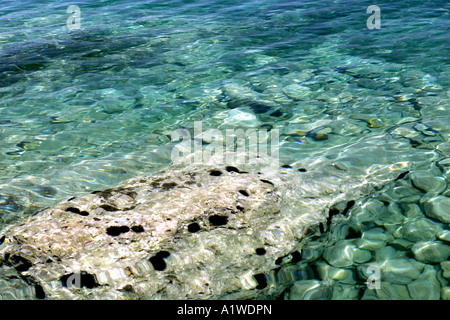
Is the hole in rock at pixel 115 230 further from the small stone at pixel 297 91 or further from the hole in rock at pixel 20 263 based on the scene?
the small stone at pixel 297 91

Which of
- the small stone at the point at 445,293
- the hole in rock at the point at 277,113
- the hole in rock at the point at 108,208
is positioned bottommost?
the small stone at the point at 445,293

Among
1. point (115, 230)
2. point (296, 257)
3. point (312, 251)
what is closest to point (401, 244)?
point (312, 251)

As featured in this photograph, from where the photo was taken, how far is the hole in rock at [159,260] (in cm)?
311

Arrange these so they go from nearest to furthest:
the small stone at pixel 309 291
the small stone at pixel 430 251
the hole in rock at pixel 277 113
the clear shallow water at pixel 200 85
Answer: the small stone at pixel 309 291 → the small stone at pixel 430 251 → the clear shallow water at pixel 200 85 → the hole in rock at pixel 277 113

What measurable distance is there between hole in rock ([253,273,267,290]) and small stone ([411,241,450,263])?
1231mm

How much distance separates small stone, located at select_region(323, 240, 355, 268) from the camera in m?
3.26

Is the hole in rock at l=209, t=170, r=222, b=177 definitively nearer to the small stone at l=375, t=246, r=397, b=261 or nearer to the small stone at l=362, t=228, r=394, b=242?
the small stone at l=362, t=228, r=394, b=242

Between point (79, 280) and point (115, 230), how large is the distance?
0.48 meters

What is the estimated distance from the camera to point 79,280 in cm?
298

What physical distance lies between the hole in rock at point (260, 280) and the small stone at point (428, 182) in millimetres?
1991

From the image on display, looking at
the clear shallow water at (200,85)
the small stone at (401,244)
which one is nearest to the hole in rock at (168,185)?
the clear shallow water at (200,85)

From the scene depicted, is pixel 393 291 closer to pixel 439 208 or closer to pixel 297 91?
pixel 439 208
